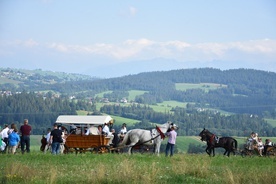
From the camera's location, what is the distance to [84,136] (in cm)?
2862

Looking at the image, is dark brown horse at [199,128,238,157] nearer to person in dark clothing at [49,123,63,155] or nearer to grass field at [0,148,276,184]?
grass field at [0,148,276,184]

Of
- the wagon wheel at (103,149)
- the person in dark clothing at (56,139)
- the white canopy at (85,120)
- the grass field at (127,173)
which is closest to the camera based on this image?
the grass field at (127,173)

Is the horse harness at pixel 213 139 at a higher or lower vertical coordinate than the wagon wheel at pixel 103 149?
higher

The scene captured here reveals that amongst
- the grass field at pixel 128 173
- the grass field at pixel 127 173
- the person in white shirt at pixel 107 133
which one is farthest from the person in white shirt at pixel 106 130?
the grass field at pixel 127 173

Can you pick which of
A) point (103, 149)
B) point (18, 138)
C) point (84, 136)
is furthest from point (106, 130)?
point (18, 138)

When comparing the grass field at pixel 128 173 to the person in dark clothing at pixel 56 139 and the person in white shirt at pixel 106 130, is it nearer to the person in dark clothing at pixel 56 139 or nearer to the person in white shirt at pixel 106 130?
the person in dark clothing at pixel 56 139

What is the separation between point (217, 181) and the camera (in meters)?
16.8

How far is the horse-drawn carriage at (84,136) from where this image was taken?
1124 inches

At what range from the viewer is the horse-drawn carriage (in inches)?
1124

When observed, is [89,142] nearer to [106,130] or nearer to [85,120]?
[106,130]

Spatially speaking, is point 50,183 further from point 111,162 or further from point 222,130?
point 222,130

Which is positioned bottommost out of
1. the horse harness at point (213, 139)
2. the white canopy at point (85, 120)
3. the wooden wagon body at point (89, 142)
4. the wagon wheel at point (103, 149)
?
the wagon wheel at point (103, 149)

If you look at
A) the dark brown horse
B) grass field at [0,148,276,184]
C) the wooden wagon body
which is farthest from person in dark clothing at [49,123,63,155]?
the dark brown horse

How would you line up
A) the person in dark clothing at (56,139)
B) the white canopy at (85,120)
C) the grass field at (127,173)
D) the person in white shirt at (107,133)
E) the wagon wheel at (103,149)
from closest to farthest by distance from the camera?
the grass field at (127,173) → the person in dark clothing at (56,139) → the wagon wheel at (103,149) → the person in white shirt at (107,133) → the white canopy at (85,120)
